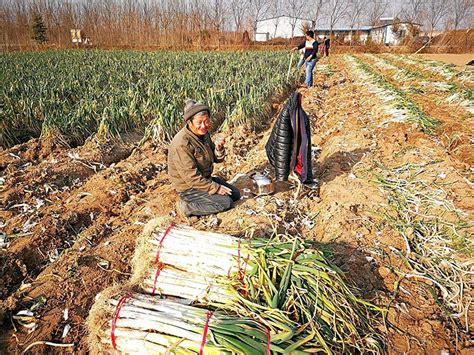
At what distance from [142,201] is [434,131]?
515 centimetres

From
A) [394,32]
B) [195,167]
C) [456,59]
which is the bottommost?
[195,167]

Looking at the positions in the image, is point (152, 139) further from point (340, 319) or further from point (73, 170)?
point (340, 319)

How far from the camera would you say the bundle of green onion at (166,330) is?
1558 mm

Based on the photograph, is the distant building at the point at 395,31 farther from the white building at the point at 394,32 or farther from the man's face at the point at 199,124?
the man's face at the point at 199,124

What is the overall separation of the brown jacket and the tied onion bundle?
0.98 metres

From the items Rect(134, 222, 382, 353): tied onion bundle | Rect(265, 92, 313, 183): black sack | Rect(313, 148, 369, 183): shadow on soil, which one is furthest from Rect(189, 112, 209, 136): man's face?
Rect(313, 148, 369, 183): shadow on soil

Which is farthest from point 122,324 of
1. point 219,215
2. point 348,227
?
point 348,227

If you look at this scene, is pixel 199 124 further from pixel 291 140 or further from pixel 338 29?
pixel 338 29

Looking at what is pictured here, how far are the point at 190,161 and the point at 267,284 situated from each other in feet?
5.34

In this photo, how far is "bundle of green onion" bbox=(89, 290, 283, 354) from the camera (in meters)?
1.56

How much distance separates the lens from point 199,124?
3.07 m

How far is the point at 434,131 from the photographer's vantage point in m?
5.23

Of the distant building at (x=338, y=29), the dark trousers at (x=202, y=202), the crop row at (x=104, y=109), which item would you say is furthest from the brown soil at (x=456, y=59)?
the dark trousers at (x=202, y=202)

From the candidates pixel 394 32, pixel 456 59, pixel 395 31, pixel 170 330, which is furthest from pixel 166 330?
pixel 394 32
